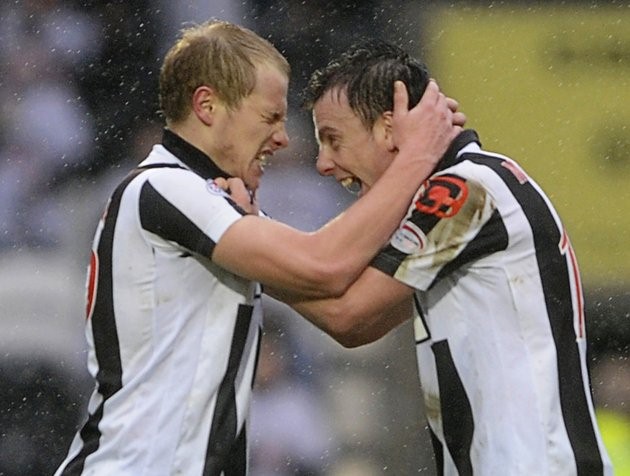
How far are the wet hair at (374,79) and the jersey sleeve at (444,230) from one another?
0.81 ft

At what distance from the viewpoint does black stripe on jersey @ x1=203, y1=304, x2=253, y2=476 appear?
2.95 metres

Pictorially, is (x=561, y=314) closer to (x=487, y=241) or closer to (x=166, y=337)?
(x=487, y=241)

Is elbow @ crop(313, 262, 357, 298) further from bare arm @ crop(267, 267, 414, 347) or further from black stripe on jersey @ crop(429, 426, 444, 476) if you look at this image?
black stripe on jersey @ crop(429, 426, 444, 476)

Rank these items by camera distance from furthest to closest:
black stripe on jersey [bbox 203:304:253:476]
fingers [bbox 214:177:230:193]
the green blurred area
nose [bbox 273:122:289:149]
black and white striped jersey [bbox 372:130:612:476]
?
the green blurred area < nose [bbox 273:122:289:149] < fingers [bbox 214:177:230:193] < black stripe on jersey [bbox 203:304:253:476] < black and white striped jersey [bbox 372:130:612:476]

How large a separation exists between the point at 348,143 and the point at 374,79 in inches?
5.5

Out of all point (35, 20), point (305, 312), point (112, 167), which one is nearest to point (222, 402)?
point (305, 312)

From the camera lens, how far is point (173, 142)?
3.09m

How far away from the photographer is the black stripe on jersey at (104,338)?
2963 mm

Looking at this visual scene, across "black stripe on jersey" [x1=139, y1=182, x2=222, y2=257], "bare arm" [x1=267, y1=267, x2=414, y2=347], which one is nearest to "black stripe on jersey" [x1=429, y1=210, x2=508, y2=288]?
"bare arm" [x1=267, y1=267, x2=414, y2=347]

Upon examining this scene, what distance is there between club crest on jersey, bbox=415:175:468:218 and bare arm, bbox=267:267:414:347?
0.16m

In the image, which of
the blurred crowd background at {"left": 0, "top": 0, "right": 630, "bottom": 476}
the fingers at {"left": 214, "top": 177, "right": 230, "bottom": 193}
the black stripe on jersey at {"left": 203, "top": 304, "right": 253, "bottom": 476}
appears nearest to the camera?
the black stripe on jersey at {"left": 203, "top": 304, "right": 253, "bottom": 476}

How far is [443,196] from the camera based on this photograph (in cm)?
289

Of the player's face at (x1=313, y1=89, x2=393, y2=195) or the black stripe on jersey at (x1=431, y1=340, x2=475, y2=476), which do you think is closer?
the black stripe on jersey at (x1=431, y1=340, x2=475, y2=476)

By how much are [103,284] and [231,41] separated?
56 centimetres
